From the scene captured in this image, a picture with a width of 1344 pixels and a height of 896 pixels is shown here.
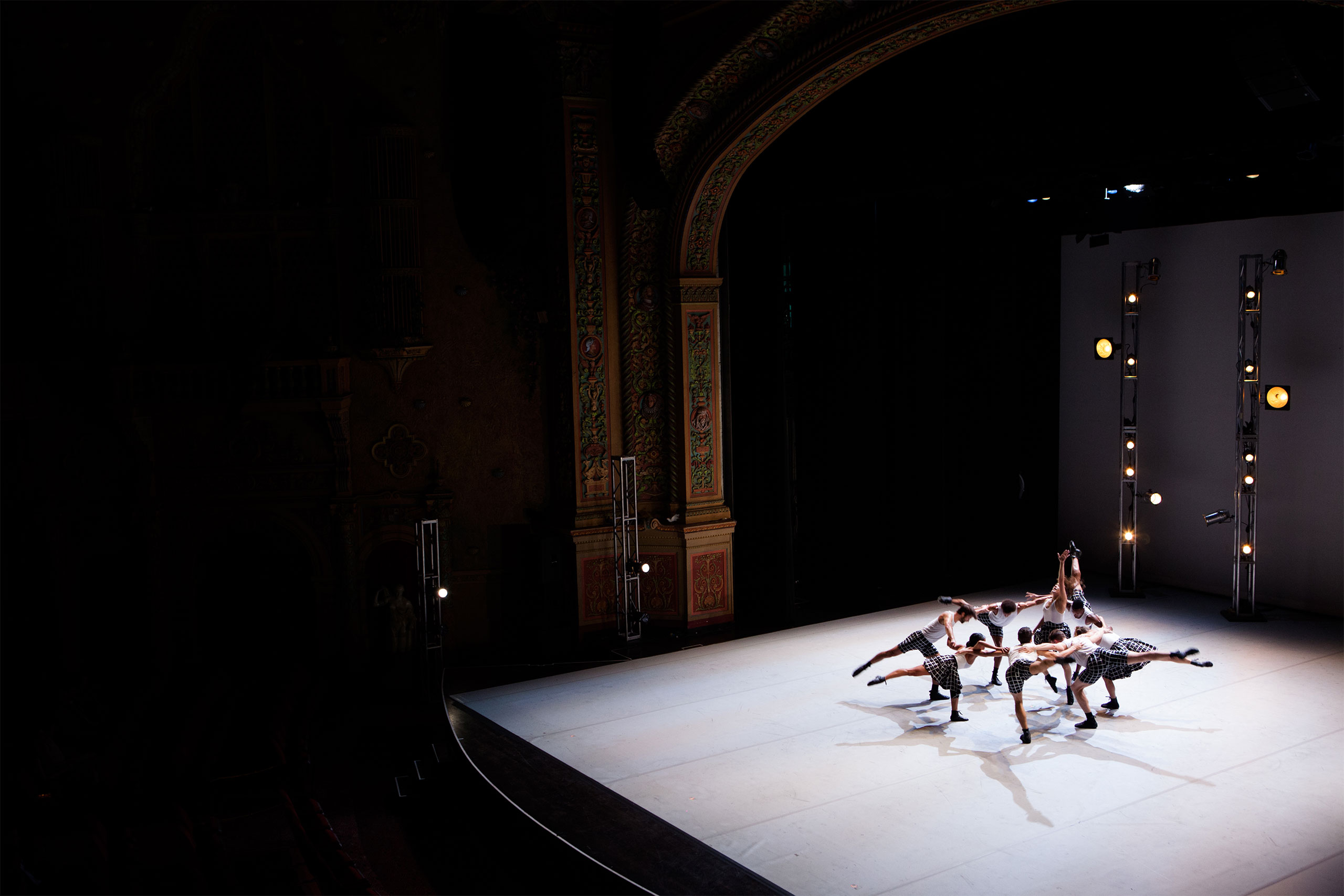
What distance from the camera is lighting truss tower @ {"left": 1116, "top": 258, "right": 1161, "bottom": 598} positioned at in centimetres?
1123

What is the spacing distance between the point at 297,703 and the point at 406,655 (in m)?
1.23

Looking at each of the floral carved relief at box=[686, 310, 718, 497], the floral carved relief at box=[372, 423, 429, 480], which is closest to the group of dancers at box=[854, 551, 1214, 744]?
the floral carved relief at box=[686, 310, 718, 497]

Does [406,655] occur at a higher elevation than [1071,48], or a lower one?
lower

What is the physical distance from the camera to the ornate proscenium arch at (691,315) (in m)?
9.58

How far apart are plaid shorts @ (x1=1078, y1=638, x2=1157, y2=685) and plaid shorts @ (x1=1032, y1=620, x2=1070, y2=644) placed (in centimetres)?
35

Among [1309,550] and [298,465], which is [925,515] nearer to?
[1309,550]

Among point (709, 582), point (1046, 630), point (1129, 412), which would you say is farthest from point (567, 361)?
point (1129, 412)

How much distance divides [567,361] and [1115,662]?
5195mm

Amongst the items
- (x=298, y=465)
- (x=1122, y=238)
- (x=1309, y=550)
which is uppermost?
(x=1122, y=238)

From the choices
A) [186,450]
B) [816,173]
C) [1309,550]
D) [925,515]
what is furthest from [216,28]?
[1309,550]

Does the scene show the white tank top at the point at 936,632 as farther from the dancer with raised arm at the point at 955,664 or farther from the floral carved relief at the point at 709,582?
the floral carved relief at the point at 709,582

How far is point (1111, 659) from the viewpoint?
7.47 metres

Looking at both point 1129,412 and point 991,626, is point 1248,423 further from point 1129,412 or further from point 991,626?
point 991,626

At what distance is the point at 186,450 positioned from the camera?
956 cm
